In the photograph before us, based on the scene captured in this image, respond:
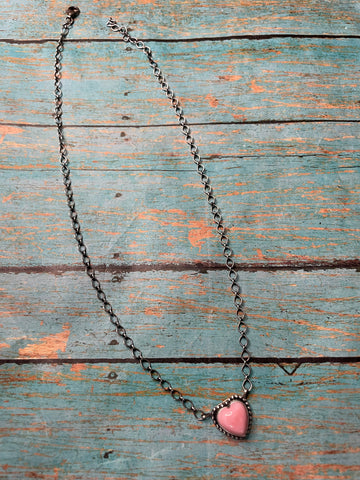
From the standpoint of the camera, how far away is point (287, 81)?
4.55 feet

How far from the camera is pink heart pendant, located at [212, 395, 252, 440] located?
1.00m

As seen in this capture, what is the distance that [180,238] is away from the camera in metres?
1.21

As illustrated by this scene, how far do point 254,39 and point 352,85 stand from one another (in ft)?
1.07

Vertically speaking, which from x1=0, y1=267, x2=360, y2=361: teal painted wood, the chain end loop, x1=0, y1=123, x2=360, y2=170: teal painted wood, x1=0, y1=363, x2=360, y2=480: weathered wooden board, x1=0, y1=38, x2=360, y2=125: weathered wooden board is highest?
the chain end loop

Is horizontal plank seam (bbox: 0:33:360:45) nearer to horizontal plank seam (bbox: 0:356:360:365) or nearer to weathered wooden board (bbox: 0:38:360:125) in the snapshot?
weathered wooden board (bbox: 0:38:360:125)

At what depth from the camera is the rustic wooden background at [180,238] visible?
1010 millimetres

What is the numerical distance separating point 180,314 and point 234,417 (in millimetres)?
260

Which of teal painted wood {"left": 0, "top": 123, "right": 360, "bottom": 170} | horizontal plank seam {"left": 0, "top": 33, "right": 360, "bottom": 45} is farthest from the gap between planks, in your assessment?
horizontal plank seam {"left": 0, "top": 33, "right": 360, "bottom": 45}

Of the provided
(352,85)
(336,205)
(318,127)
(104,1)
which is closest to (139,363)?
(336,205)

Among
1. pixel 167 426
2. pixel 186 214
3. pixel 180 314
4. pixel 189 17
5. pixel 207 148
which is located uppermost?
pixel 189 17

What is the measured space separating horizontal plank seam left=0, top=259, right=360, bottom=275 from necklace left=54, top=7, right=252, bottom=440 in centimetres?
3

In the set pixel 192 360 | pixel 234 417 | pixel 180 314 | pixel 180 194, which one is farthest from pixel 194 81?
pixel 234 417

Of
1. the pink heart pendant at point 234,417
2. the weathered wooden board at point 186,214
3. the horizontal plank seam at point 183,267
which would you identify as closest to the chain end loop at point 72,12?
the weathered wooden board at point 186,214

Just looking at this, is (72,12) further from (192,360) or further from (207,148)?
(192,360)
